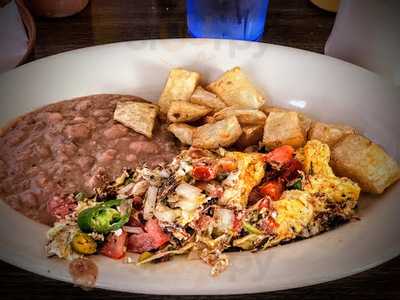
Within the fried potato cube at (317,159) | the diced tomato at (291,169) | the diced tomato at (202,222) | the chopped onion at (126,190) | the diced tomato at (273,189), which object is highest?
the fried potato cube at (317,159)

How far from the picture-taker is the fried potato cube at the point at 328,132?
140 centimetres

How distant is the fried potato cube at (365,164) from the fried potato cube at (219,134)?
270mm

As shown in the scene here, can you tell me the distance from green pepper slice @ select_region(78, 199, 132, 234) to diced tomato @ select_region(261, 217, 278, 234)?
0.31 meters

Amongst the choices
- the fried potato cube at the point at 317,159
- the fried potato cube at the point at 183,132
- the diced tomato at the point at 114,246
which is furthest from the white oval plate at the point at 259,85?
the fried potato cube at the point at 183,132

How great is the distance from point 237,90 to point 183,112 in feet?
0.61

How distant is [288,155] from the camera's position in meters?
1.33

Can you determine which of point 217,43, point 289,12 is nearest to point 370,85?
point 217,43

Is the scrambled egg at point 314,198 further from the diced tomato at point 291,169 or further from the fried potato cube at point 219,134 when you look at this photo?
the fried potato cube at point 219,134

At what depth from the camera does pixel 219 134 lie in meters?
1.40

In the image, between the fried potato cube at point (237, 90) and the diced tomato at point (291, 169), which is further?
the fried potato cube at point (237, 90)

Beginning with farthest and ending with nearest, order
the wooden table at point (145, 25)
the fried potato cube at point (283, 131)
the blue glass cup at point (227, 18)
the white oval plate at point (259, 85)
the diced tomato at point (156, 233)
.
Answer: the wooden table at point (145, 25), the blue glass cup at point (227, 18), the fried potato cube at point (283, 131), the diced tomato at point (156, 233), the white oval plate at point (259, 85)

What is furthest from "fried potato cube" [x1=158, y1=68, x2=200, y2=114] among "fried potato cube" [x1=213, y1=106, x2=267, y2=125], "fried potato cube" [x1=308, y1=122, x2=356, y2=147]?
"fried potato cube" [x1=308, y1=122, x2=356, y2=147]

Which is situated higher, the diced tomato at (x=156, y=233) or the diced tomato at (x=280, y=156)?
the diced tomato at (x=280, y=156)

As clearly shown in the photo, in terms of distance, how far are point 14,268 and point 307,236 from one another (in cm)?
69
